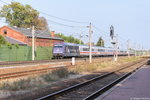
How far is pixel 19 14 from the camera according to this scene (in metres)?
83.1

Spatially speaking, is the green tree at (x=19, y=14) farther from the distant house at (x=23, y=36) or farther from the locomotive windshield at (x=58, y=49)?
the locomotive windshield at (x=58, y=49)

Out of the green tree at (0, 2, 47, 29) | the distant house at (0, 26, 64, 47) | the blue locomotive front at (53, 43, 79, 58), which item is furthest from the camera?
the green tree at (0, 2, 47, 29)

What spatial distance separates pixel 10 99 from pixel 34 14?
76886 millimetres

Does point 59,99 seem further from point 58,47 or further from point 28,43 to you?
point 28,43

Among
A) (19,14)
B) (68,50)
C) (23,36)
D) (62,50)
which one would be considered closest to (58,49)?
(62,50)

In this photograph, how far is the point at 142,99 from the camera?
10.4 meters

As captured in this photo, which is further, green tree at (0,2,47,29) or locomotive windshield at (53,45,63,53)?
green tree at (0,2,47,29)

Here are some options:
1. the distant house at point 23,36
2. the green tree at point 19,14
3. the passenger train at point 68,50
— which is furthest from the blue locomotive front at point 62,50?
the green tree at point 19,14

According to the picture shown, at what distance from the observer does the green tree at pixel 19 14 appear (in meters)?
83.0

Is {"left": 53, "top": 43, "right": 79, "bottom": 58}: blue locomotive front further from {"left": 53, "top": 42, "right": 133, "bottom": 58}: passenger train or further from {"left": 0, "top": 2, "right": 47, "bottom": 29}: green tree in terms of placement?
{"left": 0, "top": 2, "right": 47, "bottom": 29}: green tree

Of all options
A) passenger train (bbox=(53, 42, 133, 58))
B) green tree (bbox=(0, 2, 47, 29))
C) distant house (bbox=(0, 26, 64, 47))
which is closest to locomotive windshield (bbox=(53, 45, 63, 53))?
passenger train (bbox=(53, 42, 133, 58))

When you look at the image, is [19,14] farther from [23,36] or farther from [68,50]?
[68,50]

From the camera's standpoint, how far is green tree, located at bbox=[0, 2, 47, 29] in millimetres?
83000

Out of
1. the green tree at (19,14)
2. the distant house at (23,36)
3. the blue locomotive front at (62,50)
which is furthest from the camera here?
the green tree at (19,14)
